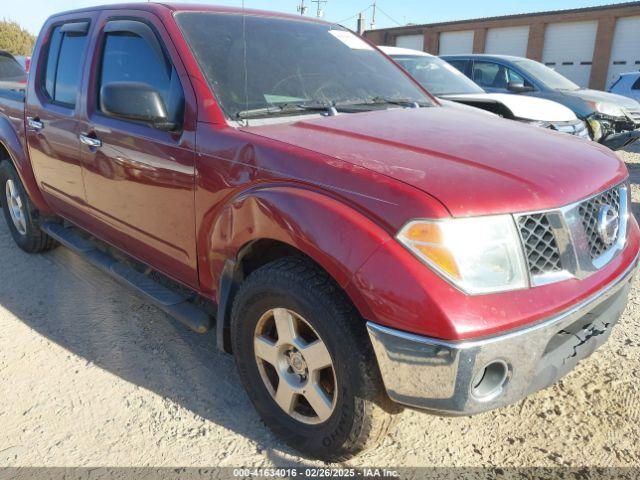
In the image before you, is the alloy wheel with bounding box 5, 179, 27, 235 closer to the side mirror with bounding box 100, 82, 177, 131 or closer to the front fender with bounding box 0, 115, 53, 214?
the front fender with bounding box 0, 115, 53, 214

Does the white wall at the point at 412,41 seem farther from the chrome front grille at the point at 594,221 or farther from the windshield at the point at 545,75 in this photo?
the chrome front grille at the point at 594,221

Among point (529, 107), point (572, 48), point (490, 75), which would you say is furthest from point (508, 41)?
point (529, 107)

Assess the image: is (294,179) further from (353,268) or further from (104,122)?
(104,122)

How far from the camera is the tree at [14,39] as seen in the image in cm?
2667

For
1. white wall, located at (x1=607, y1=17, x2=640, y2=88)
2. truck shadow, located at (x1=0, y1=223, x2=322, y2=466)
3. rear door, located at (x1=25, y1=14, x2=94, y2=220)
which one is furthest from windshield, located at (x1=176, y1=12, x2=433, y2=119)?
white wall, located at (x1=607, y1=17, x2=640, y2=88)

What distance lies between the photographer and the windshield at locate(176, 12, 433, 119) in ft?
8.39

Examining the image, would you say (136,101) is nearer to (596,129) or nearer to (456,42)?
(596,129)

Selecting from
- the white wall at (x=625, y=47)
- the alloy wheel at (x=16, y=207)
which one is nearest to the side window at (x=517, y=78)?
the alloy wheel at (x=16, y=207)

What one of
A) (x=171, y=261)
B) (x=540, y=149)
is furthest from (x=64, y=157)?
(x=540, y=149)

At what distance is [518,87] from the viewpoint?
7.96 metres

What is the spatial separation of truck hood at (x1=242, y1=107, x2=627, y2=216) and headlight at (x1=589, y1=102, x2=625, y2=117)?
630 centimetres

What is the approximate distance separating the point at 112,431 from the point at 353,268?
1.49 m

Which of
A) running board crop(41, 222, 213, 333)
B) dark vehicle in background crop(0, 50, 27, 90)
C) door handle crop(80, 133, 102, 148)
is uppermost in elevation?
door handle crop(80, 133, 102, 148)

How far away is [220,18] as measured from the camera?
2.87 meters
